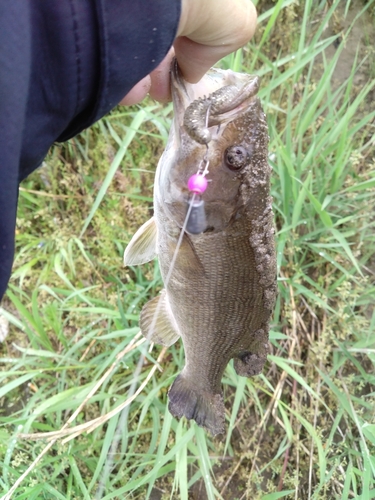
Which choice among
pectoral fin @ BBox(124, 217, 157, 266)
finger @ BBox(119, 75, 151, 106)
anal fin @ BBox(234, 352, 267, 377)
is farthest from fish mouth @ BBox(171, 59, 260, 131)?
anal fin @ BBox(234, 352, 267, 377)

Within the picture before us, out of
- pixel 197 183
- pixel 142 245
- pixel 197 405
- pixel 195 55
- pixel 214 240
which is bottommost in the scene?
pixel 197 405

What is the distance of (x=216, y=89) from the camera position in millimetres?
1327

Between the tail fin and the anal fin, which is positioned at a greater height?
the anal fin

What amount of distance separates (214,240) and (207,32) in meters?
0.66

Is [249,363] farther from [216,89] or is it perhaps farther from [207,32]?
[207,32]

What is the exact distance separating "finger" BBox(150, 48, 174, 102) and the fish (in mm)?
78

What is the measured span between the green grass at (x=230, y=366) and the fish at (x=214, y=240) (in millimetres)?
341

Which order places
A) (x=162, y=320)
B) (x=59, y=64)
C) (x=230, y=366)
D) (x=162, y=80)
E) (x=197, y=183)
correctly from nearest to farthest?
(x=59, y=64) → (x=197, y=183) → (x=162, y=80) → (x=162, y=320) → (x=230, y=366)

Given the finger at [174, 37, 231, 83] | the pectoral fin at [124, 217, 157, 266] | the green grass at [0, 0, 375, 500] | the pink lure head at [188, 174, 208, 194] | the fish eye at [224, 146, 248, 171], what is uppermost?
the finger at [174, 37, 231, 83]

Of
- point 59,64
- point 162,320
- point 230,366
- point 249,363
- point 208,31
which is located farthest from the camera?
point 230,366

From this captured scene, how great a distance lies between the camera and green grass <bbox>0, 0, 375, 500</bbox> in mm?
2107

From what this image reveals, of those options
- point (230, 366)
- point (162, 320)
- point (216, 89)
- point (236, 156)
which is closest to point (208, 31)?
point (216, 89)

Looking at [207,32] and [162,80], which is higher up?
[207,32]

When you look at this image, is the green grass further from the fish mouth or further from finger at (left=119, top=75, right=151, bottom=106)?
the fish mouth
